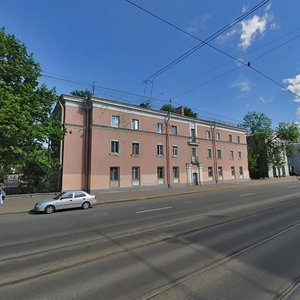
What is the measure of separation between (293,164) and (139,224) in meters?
86.4

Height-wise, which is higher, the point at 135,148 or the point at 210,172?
the point at 135,148

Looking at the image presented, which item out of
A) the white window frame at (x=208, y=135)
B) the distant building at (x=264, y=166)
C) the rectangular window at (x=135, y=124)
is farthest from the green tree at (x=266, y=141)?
the rectangular window at (x=135, y=124)

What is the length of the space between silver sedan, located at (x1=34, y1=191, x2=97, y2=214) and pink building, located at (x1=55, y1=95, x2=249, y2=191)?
9941mm

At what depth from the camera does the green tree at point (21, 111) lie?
19.3m

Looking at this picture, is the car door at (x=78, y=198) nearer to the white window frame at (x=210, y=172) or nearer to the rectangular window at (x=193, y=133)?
the rectangular window at (x=193, y=133)

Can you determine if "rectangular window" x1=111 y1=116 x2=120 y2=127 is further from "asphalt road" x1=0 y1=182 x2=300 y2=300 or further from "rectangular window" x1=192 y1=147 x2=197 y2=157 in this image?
"asphalt road" x1=0 y1=182 x2=300 y2=300

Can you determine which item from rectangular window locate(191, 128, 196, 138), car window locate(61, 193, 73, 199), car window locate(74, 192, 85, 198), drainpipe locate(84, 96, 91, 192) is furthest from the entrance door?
car window locate(61, 193, 73, 199)

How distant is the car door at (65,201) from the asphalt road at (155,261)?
6.31m

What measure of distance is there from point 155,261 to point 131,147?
26.2m

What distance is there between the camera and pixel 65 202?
55.0ft

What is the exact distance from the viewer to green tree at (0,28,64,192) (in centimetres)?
1930

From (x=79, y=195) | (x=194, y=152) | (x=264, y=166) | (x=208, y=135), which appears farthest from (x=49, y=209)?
(x=264, y=166)

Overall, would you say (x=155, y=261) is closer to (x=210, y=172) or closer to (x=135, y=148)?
(x=135, y=148)

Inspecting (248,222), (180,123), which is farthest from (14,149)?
(180,123)
